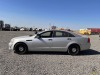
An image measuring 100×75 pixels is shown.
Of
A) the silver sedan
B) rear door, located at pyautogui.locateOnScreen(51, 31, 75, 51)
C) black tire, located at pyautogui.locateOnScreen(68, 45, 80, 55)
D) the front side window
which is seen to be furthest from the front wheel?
black tire, located at pyautogui.locateOnScreen(68, 45, 80, 55)

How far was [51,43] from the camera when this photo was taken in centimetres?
1187

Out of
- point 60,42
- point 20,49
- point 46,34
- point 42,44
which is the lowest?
point 20,49

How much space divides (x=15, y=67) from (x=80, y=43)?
551 centimetres

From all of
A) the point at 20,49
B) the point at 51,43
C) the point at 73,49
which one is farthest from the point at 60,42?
the point at 20,49

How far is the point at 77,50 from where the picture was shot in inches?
472

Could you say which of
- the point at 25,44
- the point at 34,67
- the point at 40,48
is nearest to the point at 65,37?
the point at 40,48

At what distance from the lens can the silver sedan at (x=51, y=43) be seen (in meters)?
11.8

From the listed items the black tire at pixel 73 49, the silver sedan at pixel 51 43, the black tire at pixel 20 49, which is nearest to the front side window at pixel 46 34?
the silver sedan at pixel 51 43

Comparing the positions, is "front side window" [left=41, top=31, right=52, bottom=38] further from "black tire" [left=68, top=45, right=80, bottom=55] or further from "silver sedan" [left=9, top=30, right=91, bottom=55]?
"black tire" [left=68, top=45, right=80, bottom=55]

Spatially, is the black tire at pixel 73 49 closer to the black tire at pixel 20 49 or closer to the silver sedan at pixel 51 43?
the silver sedan at pixel 51 43

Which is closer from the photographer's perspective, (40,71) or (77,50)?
(40,71)

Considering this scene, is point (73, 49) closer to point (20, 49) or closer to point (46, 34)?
point (46, 34)

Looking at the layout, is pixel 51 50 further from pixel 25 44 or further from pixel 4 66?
pixel 4 66

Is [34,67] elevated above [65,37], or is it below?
below
